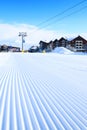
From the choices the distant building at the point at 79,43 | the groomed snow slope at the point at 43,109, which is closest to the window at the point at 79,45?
the distant building at the point at 79,43

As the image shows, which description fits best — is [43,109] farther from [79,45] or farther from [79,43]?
[79,45]

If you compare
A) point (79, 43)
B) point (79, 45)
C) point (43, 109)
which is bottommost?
point (43, 109)

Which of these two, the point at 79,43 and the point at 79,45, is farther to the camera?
the point at 79,45

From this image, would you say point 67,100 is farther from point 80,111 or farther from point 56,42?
point 56,42

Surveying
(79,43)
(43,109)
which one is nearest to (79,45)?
(79,43)

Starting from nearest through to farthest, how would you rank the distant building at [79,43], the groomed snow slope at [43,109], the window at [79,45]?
the groomed snow slope at [43,109]
the distant building at [79,43]
the window at [79,45]

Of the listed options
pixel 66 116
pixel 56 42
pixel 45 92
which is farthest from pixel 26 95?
pixel 56 42

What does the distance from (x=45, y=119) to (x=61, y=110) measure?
84cm

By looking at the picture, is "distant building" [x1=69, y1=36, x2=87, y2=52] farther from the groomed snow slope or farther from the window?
the groomed snow slope

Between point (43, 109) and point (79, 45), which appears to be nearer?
point (43, 109)

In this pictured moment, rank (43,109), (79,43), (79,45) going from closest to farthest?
(43,109) < (79,43) < (79,45)

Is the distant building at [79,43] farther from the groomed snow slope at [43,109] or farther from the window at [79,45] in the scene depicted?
the groomed snow slope at [43,109]

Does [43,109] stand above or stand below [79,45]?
below

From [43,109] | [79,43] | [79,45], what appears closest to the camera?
[43,109]
